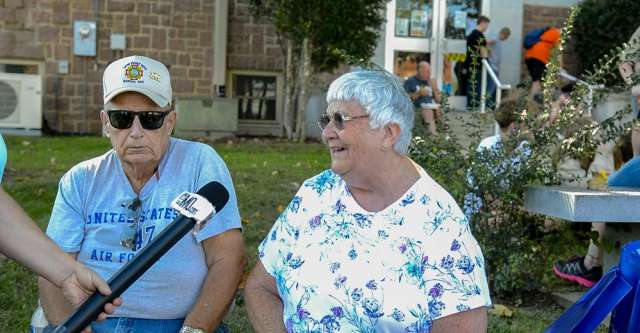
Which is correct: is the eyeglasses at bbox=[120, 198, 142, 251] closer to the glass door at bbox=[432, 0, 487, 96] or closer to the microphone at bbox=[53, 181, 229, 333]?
the microphone at bbox=[53, 181, 229, 333]

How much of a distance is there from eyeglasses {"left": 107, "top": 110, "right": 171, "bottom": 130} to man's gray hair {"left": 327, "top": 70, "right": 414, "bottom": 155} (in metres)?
0.66

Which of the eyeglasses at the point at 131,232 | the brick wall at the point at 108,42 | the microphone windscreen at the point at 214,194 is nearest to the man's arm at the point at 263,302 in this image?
the eyeglasses at the point at 131,232

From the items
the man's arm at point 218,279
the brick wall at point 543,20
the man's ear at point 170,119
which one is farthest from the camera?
the brick wall at point 543,20

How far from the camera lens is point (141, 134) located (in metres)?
3.31

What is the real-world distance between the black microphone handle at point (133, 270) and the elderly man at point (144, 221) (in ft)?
3.81

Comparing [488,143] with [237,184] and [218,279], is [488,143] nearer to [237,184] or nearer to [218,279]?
[218,279]

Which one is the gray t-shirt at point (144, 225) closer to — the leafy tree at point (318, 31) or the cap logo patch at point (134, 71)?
the cap logo patch at point (134, 71)

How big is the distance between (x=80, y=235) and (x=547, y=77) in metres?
2.89

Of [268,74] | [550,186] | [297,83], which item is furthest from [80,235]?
[268,74]

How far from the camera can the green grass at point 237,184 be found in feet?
16.4

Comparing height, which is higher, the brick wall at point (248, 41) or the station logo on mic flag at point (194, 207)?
the brick wall at point (248, 41)

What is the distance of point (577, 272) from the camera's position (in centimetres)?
584

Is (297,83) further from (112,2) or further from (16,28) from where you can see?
(16,28)

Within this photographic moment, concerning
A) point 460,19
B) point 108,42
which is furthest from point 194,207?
point 460,19
